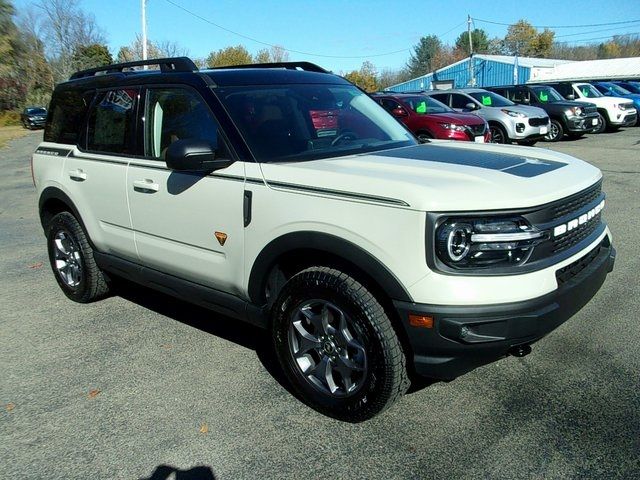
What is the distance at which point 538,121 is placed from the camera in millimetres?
16516

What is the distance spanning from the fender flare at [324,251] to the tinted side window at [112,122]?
157 centimetres

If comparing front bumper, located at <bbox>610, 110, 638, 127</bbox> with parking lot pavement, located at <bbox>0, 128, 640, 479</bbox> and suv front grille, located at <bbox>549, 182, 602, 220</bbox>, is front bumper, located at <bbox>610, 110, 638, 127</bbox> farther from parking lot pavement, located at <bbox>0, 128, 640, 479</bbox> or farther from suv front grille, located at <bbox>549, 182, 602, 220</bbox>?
suv front grille, located at <bbox>549, 182, 602, 220</bbox>

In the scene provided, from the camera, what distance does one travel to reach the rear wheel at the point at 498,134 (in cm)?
1622

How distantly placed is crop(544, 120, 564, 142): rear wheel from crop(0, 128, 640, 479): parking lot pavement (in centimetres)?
1457

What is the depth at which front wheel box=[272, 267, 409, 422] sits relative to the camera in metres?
2.85

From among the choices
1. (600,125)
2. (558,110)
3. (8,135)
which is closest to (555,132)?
(558,110)

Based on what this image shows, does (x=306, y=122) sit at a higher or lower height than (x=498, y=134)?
higher

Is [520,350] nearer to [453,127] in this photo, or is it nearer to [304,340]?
[304,340]

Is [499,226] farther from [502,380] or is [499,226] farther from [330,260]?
[502,380]

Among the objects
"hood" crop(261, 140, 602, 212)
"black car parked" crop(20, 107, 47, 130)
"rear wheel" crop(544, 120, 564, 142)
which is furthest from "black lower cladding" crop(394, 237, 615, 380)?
"black car parked" crop(20, 107, 47, 130)

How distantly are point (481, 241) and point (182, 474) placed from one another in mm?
1813

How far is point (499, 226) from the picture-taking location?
8.68ft

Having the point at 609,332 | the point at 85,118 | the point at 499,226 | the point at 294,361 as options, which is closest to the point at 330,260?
the point at 294,361

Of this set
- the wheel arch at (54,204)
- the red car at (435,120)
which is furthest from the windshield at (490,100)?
the wheel arch at (54,204)
